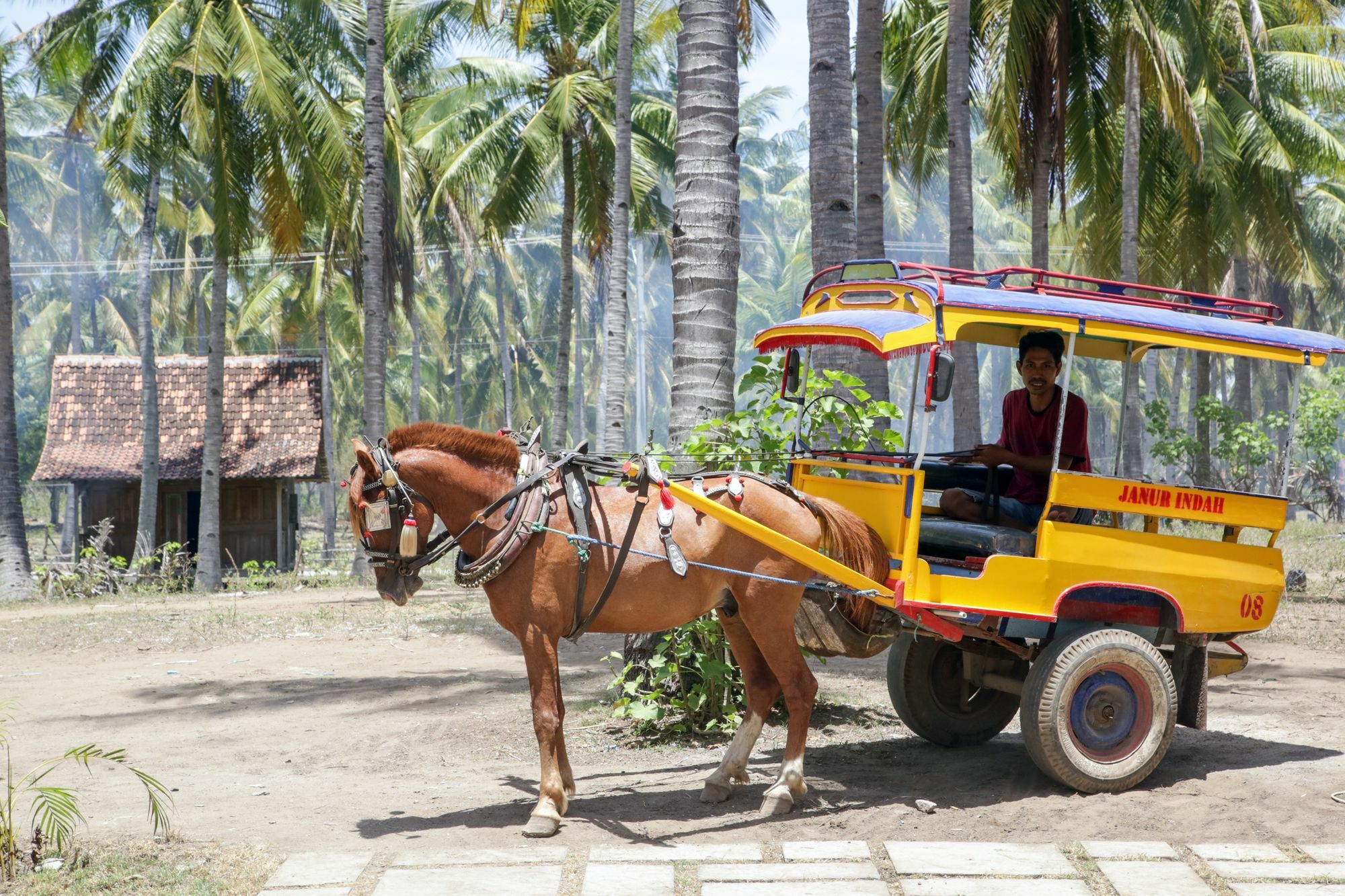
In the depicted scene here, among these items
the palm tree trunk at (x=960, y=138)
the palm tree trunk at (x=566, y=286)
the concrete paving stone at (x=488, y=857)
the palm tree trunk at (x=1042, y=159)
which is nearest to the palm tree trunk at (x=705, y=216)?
the concrete paving stone at (x=488, y=857)

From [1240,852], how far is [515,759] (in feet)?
14.4

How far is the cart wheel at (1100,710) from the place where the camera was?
236 inches

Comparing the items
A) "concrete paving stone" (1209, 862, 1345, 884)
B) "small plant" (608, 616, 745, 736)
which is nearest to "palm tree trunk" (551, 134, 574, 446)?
"small plant" (608, 616, 745, 736)

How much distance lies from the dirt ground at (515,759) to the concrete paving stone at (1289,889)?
663mm

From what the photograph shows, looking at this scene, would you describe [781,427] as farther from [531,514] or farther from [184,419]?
[184,419]

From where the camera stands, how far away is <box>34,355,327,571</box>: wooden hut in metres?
23.6

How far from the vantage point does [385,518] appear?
18.3 ft

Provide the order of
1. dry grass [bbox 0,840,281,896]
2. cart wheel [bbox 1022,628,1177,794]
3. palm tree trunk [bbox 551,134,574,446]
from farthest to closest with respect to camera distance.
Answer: palm tree trunk [bbox 551,134,574,446] → cart wheel [bbox 1022,628,1177,794] → dry grass [bbox 0,840,281,896]

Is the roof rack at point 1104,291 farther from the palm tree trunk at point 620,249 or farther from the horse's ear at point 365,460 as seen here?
the palm tree trunk at point 620,249

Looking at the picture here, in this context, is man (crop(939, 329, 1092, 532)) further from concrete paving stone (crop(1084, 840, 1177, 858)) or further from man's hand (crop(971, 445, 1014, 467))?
concrete paving stone (crop(1084, 840, 1177, 858))

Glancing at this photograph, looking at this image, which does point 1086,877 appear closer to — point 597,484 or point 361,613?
point 597,484

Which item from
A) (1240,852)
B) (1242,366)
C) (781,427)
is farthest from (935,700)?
(1242,366)

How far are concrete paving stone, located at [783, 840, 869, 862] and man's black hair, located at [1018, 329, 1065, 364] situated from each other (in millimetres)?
3045

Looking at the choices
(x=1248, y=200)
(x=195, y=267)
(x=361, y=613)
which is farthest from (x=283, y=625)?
(x=195, y=267)
